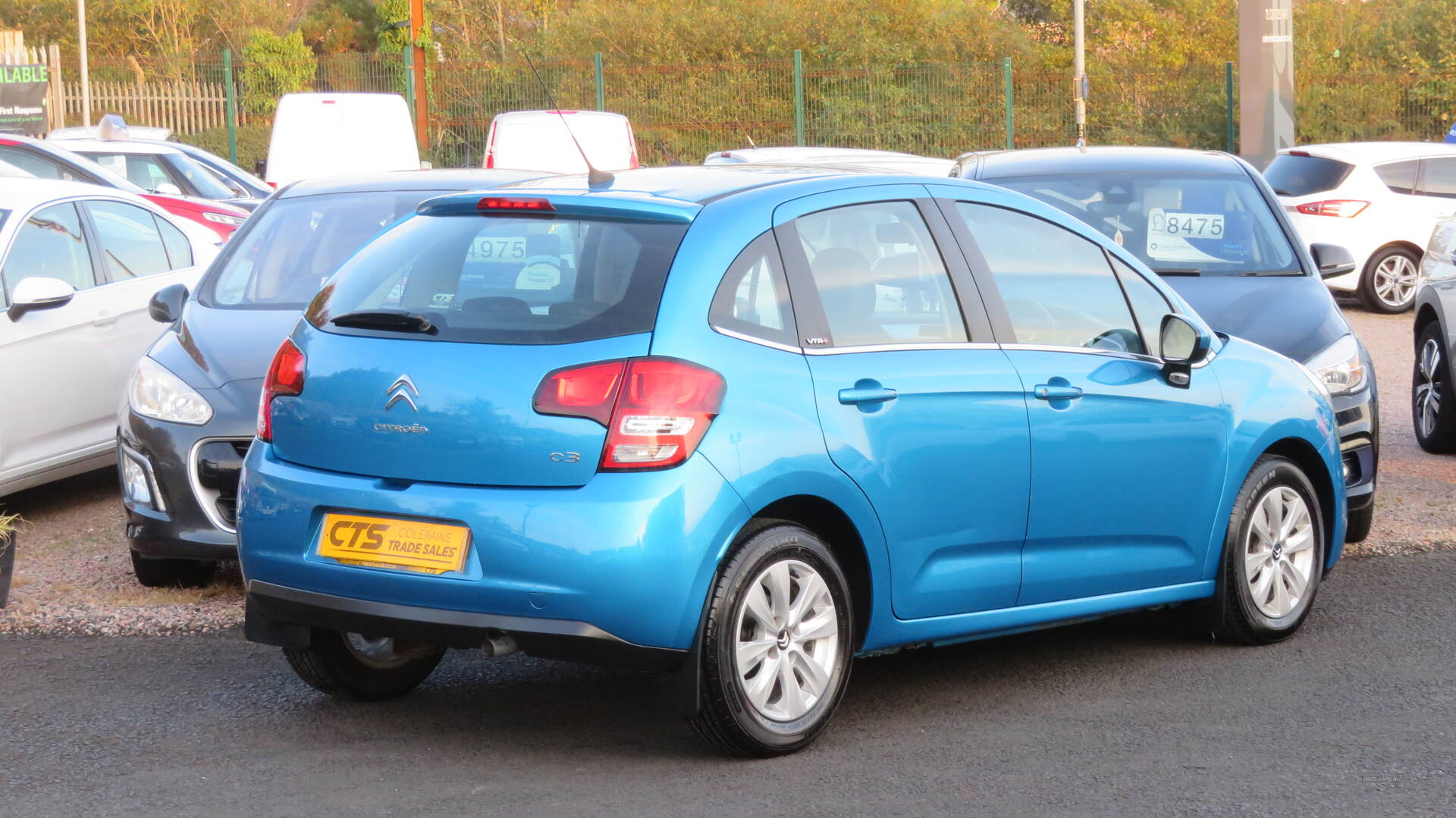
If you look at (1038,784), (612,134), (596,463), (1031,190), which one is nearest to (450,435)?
(596,463)

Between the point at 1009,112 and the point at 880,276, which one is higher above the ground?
the point at 1009,112

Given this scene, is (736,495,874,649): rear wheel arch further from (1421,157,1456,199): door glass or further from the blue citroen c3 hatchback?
(1421,157,1456,199): door glass

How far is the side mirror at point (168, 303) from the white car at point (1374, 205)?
1262cm

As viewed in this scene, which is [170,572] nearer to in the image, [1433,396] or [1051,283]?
[1051,283]

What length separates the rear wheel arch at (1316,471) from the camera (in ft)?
19.9

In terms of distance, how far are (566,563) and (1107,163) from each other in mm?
5478

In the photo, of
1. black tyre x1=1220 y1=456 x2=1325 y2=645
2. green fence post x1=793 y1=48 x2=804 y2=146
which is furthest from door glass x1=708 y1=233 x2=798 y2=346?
green fence post x1=793 y1=48 x2=804 y2=146

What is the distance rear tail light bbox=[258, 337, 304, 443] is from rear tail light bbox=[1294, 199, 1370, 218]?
48.0ft

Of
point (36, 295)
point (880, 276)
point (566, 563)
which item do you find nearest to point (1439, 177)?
point (36, 295)

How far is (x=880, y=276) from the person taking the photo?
16.5 feet

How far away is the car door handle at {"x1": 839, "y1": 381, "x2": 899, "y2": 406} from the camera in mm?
4688

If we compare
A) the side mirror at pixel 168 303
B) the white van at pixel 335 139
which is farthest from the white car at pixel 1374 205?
the side mirror at pixel 168 303

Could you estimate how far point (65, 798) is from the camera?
14.5ft

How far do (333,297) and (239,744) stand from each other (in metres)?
1.28
